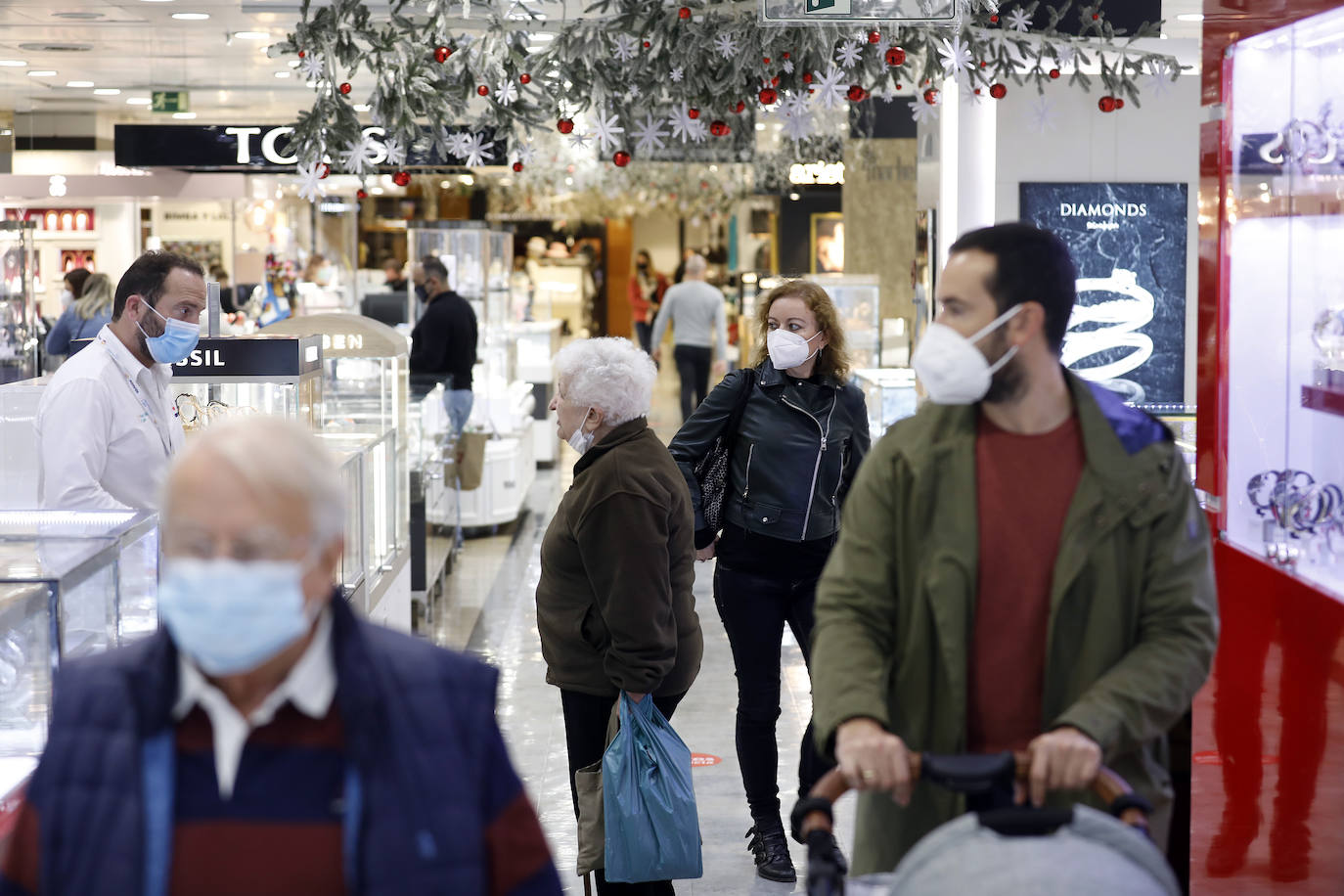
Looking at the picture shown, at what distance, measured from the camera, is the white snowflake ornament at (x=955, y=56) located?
4875mm

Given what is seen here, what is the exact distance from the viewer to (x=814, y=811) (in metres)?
1.92

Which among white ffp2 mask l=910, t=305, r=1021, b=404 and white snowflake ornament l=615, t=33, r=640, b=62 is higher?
white snowflake ornament l=615, t=33, r=640, b=62

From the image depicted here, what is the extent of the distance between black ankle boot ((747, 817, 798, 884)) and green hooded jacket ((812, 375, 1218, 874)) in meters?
2.22

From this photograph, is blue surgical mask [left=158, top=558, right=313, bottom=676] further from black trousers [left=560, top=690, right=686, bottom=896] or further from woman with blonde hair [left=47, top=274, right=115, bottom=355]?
woman with blonde hair [left=47, top=274, right=115, bottom=355]

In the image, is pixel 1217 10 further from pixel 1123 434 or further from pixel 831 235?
pixel 831 235

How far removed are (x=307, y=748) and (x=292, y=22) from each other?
9574mm

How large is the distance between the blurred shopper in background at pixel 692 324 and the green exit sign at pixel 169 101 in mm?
5019

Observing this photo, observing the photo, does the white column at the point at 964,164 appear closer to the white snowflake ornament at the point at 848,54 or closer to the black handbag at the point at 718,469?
the white snowflake ornament at the point at 848,54

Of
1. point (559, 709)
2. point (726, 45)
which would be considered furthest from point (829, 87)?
point (559, 709)

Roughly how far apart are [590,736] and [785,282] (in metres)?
1.59

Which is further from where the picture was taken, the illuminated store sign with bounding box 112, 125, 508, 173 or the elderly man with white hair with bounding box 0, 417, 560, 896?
the illuminated store sign with bounding box 112, 125, 508, 173

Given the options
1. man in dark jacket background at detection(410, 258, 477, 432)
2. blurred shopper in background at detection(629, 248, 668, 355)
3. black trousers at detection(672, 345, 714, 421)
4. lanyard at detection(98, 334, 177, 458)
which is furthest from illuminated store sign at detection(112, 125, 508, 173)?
blurred shopper in background at detection(629, 248, 668, 355)

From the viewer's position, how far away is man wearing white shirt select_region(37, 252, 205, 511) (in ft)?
12.4

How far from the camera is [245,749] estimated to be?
151 centimetres
